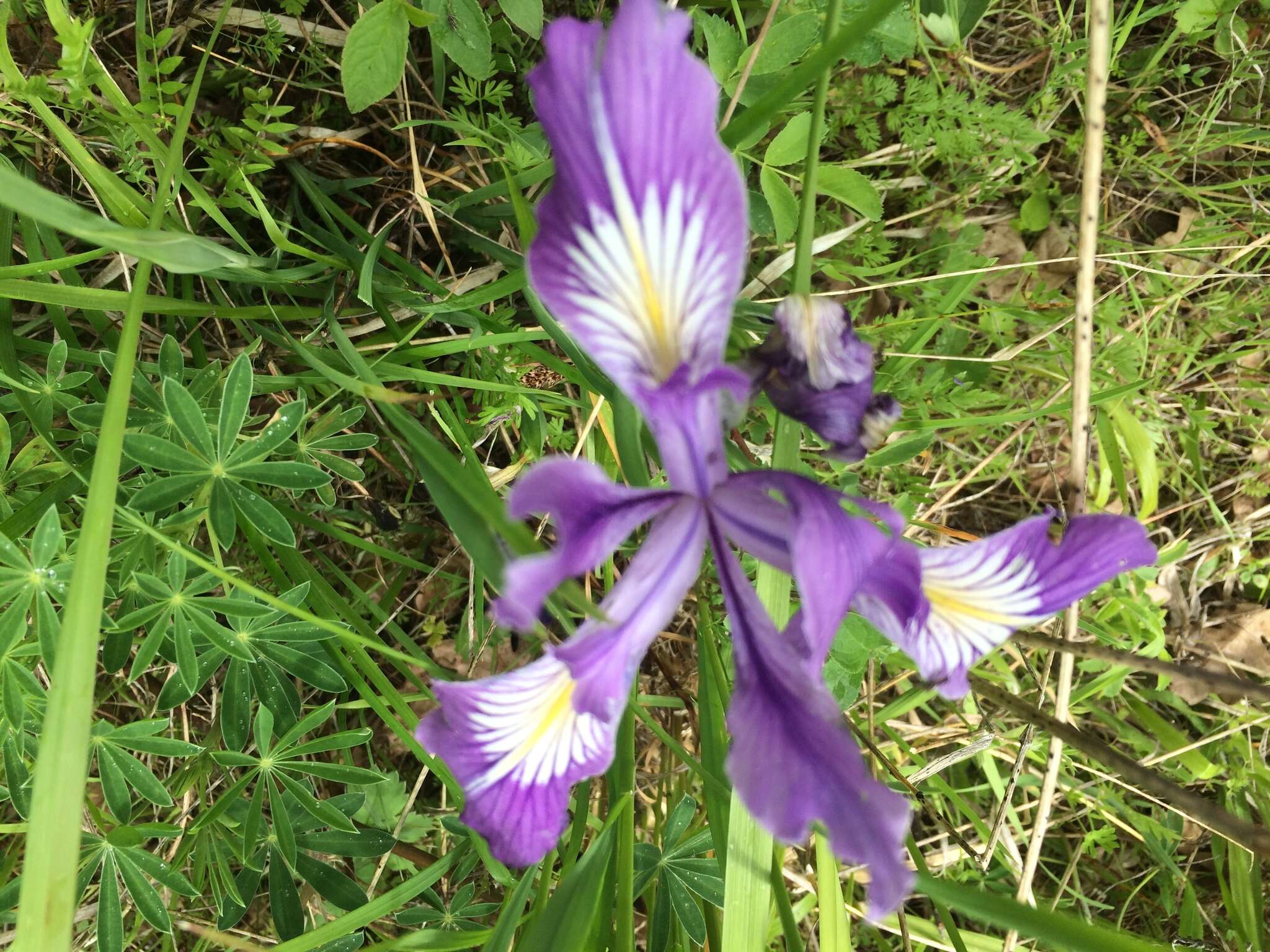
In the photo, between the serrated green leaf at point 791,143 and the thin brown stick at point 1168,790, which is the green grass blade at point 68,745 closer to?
the thin brown stick at point 1168,790

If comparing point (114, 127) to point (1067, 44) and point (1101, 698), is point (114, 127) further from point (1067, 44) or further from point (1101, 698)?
point (1101, 698)

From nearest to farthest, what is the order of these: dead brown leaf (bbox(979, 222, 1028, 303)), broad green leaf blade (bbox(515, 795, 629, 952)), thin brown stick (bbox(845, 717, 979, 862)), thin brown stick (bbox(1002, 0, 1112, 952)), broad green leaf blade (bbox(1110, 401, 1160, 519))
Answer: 1. broad green leaf blade (bbox(515, 795, 629, 952))
2. thin brown stick (bbox(1002, 0, 1112, 952))
3. thin brown stick (bbox(845, 717, 979, 862))
4. broad green leaf blade (bbox(1110, 401, 1160, 519))
5. dead brown leaf (bbox(979, 222, 1028, 303))

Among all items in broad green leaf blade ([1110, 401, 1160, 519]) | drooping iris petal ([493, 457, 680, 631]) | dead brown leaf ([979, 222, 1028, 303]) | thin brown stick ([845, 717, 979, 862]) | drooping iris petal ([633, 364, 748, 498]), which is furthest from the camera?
dead brown leaf ([979, 222, 1028, 303])

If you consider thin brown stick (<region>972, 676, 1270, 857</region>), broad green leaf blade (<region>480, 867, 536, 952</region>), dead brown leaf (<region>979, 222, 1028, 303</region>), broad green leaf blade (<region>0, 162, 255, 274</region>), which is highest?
broad green leaf blade (<region>0, 162, 255, 274</region>)

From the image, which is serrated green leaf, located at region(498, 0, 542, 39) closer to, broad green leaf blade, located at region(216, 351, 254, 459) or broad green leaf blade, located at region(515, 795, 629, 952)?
broad green leaf blade, located at region(216, 351, 254, 459)

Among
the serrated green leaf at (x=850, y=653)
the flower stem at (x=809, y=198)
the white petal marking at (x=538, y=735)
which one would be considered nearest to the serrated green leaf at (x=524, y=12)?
the flower stem at (x=809, y=198)

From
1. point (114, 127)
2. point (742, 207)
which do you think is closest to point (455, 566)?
point (114, 127)

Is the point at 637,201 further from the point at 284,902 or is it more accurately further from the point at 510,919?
the point at 284,902

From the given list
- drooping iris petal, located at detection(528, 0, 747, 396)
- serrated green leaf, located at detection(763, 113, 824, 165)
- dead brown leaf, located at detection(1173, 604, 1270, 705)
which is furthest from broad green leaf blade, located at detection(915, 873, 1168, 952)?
dead brown leaf, located at detection(1173, 604, 1270, 705)
